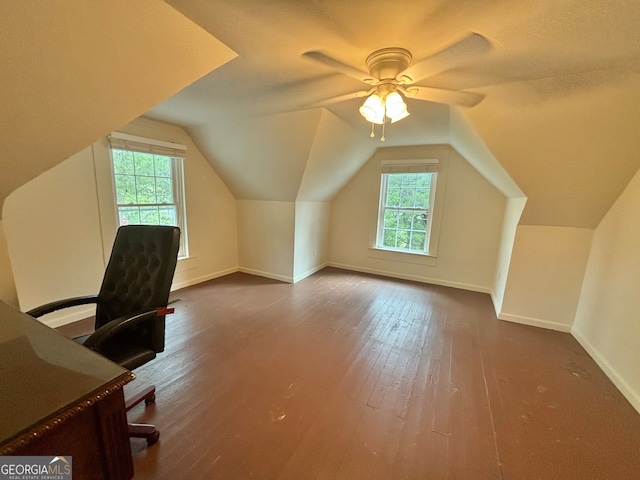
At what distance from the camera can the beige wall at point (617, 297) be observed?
192cm

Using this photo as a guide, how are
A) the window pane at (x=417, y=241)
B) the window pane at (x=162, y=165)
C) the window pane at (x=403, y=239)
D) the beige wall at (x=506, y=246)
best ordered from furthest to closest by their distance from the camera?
the window pane at (x=403, y=239)
the window pane at (x=417, y=241)
the window pane at (x=162, y=165)
the beige wall at (x=506, y=246)

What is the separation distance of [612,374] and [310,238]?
11.8 feet

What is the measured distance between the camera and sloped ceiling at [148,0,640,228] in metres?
1.15

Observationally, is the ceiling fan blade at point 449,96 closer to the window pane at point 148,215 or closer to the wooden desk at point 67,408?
the wooden desk at point 67,408

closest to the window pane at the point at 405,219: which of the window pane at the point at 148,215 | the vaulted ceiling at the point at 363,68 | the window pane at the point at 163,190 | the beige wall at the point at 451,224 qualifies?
the beige wall at the point at 451,224

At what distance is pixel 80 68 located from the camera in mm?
Result: 1227

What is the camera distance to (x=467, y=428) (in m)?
1.57

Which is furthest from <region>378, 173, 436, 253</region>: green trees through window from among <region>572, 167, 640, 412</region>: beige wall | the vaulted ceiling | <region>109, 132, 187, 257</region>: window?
<region>109, 132, 187, 257</region>: window

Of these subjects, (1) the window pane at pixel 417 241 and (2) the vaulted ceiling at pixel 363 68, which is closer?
(2) the vaulted ceiling at pixel 363 68

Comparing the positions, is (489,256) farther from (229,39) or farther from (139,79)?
(139,79)

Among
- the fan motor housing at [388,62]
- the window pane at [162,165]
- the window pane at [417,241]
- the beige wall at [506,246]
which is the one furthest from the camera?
the window pane at [417,241]

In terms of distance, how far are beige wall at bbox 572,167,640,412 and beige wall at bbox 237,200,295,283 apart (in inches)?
134

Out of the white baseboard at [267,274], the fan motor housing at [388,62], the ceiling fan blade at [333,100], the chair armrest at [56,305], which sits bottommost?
the white baseboard at [267,274]

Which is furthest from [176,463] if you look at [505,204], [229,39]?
[505,204]
